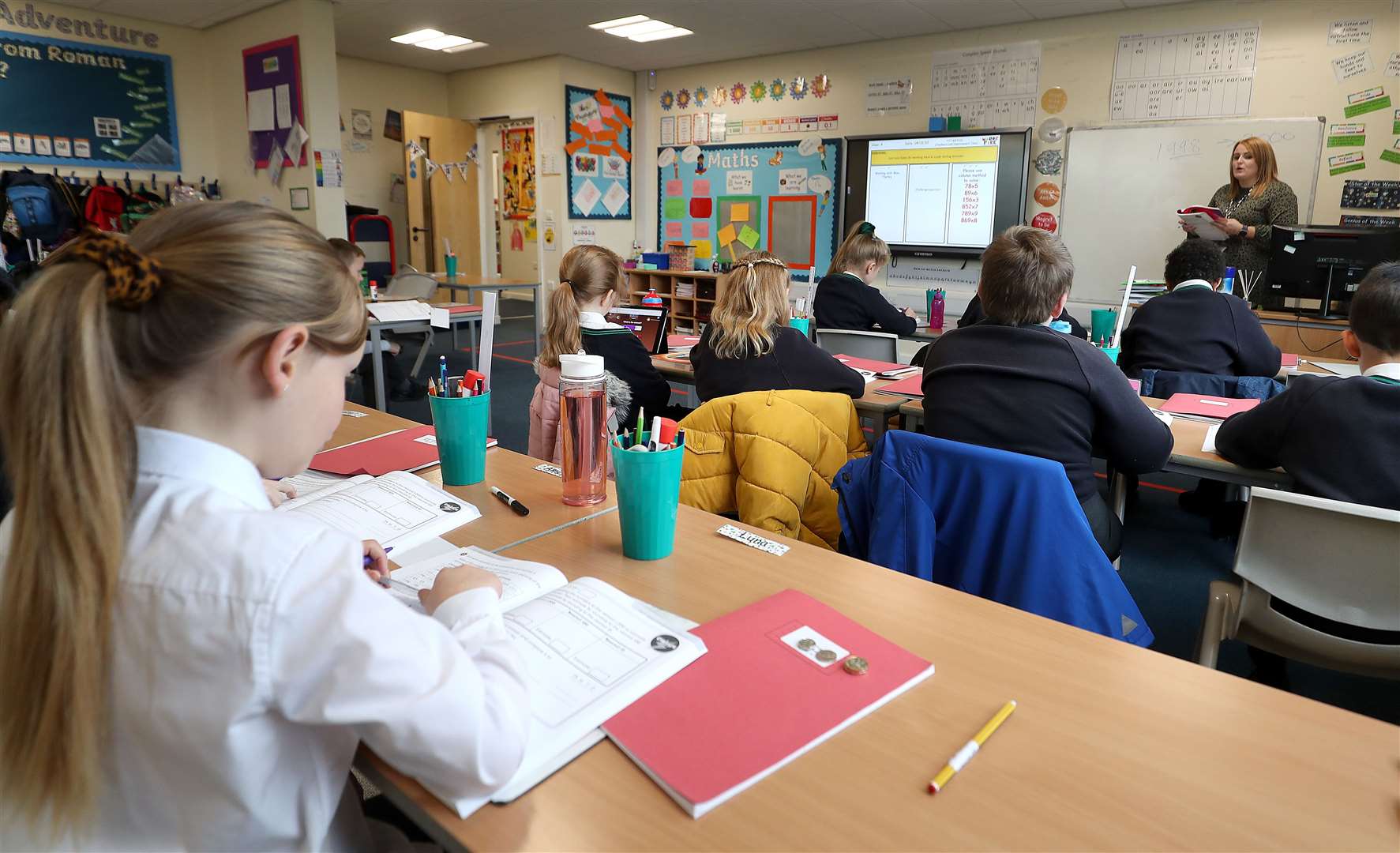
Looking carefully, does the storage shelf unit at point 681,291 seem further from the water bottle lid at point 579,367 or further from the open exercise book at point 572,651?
the open exercise book at point 572,651

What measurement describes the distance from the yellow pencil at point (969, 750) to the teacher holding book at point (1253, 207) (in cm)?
491

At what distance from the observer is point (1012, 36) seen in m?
6.06

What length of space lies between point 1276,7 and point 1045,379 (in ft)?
16.1

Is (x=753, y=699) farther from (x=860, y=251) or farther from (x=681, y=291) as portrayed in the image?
(x=681, y=291)

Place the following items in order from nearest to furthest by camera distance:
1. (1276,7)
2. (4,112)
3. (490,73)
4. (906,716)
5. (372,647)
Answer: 1. (372,647)
2. (906,716)
3. (1276,7)
4. (4,112)
5. (490,73)

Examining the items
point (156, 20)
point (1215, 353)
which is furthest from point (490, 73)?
point (1215, 353)

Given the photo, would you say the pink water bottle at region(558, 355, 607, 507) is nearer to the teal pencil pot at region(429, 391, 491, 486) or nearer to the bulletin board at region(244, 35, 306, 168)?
the teal pencil pot at region(429, 391, 491, 486)

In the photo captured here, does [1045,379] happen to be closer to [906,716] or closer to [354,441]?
[906,716]

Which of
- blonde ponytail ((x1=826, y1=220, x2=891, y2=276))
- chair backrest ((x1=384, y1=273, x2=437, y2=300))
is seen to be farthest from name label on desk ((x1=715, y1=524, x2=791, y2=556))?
chair backrest ((x1=384, y1=273, x2=437, y2=300))

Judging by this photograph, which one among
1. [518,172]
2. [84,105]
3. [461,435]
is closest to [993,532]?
[461,435]

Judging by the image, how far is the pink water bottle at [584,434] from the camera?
53.4 inches

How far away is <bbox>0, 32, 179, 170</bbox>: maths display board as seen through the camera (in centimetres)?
604

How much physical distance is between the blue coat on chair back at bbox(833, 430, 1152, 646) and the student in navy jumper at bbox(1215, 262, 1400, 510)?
1.89 ft

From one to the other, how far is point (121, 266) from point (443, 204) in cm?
854
